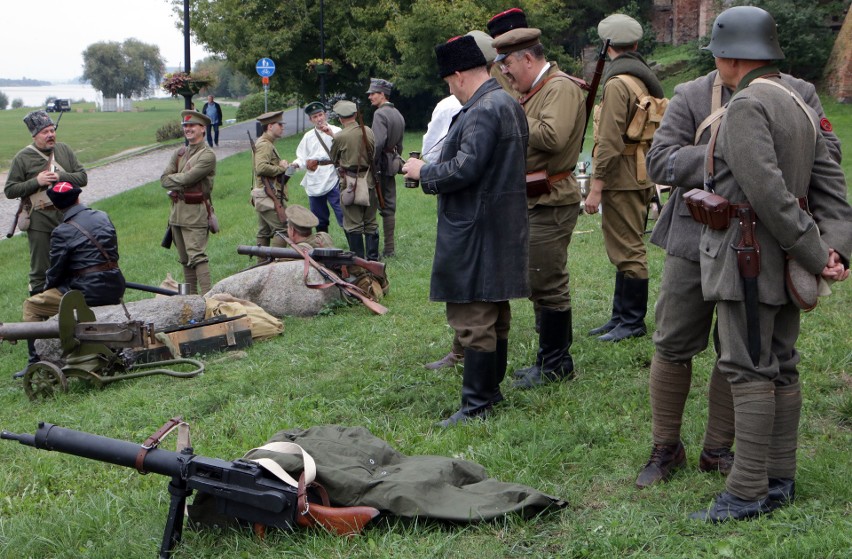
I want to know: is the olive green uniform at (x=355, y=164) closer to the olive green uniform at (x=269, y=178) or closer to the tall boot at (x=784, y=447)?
the olive green uniform at (x=269, y=178)

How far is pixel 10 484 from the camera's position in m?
5.39

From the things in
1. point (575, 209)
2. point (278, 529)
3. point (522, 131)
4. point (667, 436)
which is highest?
point (522, 131)

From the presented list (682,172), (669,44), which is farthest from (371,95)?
(669,44)

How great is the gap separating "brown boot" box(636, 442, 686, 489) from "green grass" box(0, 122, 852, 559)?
68mm

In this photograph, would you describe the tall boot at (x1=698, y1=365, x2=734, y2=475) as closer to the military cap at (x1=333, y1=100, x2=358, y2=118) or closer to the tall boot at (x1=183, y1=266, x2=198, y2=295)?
the tall boot at (x1=183, y1=266, x2=198, y2=295)

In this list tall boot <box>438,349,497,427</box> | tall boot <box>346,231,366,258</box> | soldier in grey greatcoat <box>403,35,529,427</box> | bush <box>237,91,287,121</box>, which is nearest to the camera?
soldier in grey greatcoat <box>403,35,529,427</box>

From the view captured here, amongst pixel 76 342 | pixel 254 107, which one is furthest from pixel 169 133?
pixel 76 342

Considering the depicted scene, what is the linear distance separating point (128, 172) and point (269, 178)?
20.1m

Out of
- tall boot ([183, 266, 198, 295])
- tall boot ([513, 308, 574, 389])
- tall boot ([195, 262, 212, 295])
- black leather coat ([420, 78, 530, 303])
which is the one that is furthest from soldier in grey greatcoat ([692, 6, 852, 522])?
tall boot ([183, 266, 198, 295])

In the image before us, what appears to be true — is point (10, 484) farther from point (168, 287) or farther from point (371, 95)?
point (371, 95)

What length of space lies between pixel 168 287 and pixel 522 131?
642cm

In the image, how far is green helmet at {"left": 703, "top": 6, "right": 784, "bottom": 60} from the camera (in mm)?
3725

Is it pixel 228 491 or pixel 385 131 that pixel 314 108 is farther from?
pixel 228 491

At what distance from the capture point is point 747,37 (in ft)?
12.3
